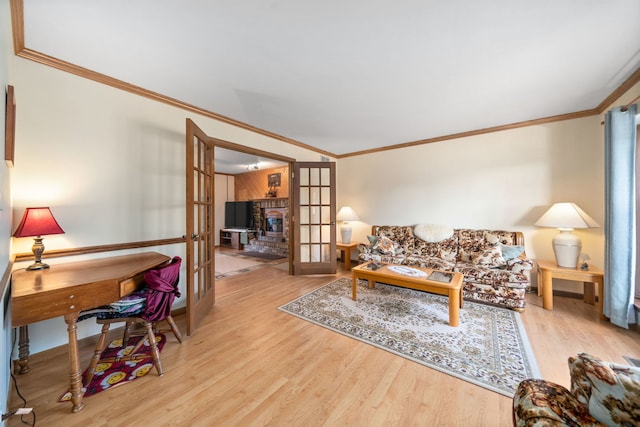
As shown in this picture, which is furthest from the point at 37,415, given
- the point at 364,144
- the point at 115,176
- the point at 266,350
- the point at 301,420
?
the point at 364,144

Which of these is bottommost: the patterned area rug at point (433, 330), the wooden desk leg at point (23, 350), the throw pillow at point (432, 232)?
the patterned area rug at point (433, 330)

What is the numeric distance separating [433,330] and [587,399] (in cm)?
160

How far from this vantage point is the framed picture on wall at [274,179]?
6.93m

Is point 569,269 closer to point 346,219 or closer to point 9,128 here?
point 346,219

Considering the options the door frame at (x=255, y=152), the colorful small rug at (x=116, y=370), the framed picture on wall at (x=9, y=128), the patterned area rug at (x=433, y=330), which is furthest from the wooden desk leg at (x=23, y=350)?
the door frame at (x=255, y=152)

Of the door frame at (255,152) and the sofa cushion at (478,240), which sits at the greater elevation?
the door frame at (255,152)

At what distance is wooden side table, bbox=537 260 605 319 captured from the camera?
2.57 metres

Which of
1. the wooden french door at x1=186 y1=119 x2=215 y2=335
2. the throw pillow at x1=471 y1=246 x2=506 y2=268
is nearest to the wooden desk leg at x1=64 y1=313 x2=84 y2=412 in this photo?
the wooden french door at x1=186 y1=119 x2=215 y2=335

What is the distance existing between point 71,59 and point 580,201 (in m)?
5.84

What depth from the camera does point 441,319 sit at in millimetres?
2543

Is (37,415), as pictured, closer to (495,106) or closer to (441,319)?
(441,319)

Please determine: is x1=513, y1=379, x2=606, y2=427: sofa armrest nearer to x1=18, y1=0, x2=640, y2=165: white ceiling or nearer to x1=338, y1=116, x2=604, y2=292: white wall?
x1=18, y1=0, x2=640, y2=165: white ceiling

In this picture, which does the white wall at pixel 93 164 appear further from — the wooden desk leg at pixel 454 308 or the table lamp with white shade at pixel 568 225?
the table lamp with white shade at pixel 568 225

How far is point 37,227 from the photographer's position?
1.67 m
